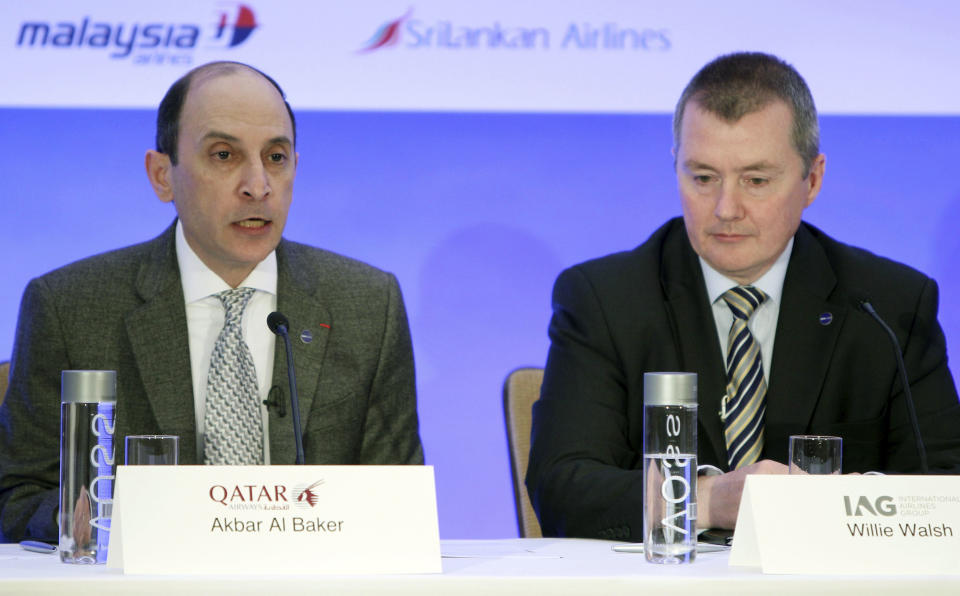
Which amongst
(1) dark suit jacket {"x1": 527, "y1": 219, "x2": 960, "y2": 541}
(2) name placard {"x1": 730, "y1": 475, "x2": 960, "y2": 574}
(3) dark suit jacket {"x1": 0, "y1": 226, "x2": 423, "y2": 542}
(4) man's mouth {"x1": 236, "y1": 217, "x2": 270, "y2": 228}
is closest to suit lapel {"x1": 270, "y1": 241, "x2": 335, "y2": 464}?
(3) dark suit jacket {"x1": 0, "y1": 226, "x2": 423, "y2": 542}

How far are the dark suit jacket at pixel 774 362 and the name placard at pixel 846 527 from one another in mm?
904

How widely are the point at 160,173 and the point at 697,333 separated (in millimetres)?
1449

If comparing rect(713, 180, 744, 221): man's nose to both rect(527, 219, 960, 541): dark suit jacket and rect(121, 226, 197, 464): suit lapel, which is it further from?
rect(121, 226, 197, 464): suit lapel

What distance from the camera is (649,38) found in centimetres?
395

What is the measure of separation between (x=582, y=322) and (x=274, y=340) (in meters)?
0.76

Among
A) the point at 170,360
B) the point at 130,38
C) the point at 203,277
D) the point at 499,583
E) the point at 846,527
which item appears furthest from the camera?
the point at 130,38

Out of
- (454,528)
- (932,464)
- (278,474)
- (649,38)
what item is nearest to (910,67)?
(649,38)

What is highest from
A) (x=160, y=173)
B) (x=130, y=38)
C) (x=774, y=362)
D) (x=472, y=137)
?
(x=130, y=38)

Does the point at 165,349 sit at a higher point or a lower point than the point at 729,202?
lower

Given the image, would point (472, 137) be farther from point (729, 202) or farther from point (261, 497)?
point (261, 497)

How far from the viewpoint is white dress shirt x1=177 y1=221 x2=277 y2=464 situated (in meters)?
2.71

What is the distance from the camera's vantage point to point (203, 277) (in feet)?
9.18

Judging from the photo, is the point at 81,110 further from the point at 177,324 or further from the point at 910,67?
the point at 910,67

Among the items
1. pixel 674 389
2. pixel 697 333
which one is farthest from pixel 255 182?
pixel 674 389
